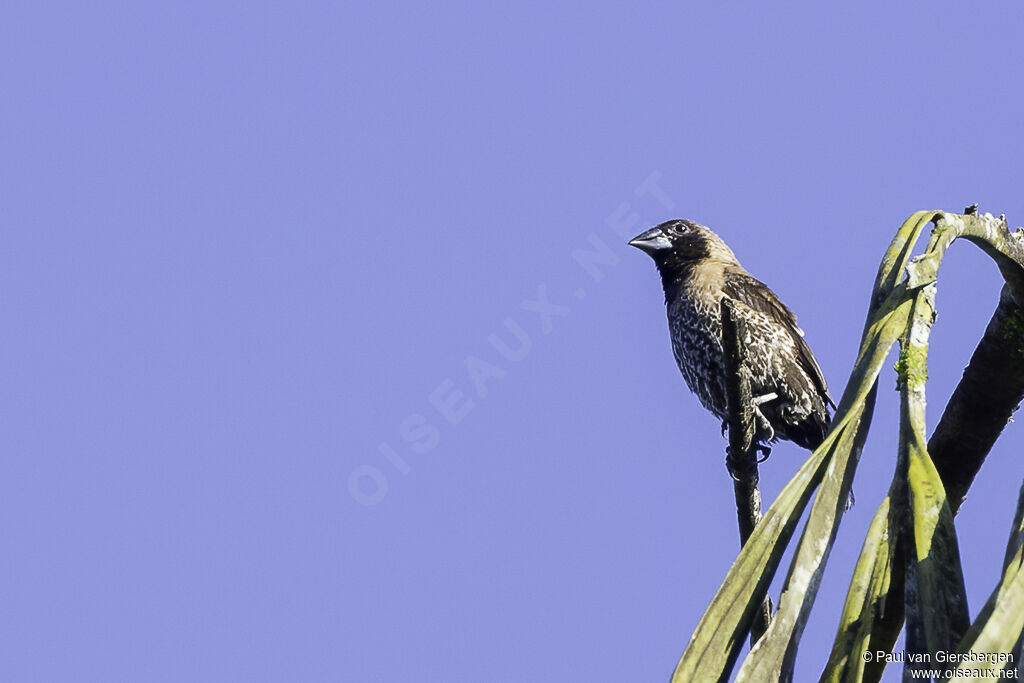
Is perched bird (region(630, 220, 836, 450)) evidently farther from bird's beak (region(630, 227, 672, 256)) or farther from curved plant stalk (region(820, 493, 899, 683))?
curved plant stalk (region(820, 493, 899, 683))

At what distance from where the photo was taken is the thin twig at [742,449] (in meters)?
4.86

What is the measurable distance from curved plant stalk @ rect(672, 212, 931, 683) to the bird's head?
5.59m

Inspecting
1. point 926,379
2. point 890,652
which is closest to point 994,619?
point 890,652

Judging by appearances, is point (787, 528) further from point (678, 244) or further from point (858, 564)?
point (678, 244)

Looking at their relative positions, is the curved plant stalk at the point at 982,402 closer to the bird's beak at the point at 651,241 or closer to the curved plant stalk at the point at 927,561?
the curved plant stalk at the point at 927,561

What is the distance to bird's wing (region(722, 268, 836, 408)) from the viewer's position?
7875 mm

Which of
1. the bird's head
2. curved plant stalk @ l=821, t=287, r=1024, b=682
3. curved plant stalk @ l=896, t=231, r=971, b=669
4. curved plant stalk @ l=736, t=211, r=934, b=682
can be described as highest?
the bird's head

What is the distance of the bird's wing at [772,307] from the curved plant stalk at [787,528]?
4.68m

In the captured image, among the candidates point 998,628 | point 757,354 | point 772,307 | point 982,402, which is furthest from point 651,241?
point 998,628

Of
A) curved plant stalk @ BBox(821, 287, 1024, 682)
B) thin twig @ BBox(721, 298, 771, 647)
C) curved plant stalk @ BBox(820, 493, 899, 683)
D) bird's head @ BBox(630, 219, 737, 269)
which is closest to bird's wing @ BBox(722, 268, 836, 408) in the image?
bird's head @ BBox(630, 219, 737, 269)

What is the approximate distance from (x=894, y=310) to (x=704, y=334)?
15.0ft

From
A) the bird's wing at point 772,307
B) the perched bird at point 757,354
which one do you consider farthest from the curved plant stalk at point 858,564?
the bird's wing at point 772,307

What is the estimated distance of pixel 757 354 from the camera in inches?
305

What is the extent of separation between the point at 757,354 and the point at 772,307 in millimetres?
408
